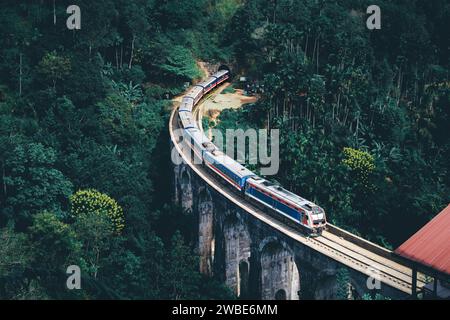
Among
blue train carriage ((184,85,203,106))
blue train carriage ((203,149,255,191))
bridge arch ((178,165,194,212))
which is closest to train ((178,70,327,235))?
blue train carriage ((203,149,255,191))

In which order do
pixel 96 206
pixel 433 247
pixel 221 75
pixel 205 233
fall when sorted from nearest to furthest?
1. pixel 433 247
2. pixel 205 233
3. pixel 96 206
4. pixel 221 75

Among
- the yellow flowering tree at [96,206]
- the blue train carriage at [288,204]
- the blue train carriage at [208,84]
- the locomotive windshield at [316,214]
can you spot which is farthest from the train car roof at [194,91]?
the locomotive windshield at [316,214]

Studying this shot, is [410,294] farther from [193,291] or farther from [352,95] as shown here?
[352,95]

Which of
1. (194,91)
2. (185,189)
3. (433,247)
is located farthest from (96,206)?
(433,247)

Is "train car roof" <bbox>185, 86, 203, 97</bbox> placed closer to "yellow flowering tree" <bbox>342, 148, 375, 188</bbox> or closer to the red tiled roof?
"yellow flowering tree" <bbox>342, 148, 375, 188</bbox>

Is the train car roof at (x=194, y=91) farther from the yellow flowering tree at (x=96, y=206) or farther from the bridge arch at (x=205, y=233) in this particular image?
the bridge arch at (x=205, y=233)

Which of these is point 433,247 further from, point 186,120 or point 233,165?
point 186,120
